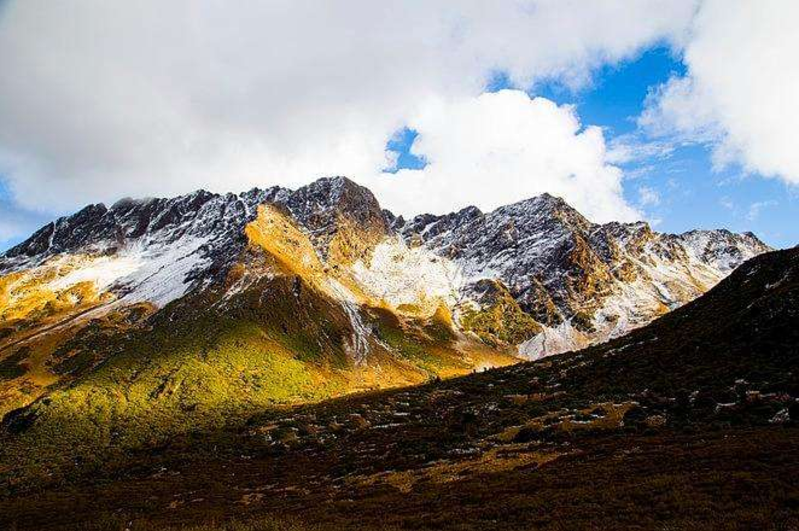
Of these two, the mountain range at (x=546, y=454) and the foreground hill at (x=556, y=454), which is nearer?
the foreground hill at (x=556, y=454)

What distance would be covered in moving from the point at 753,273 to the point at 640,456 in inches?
3049

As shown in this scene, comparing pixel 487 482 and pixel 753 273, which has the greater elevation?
pixel 753 273

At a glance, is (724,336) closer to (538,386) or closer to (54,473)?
(538,386)

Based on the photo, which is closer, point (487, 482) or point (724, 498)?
point (724, 498)

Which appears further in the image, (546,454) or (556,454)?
(546,454)

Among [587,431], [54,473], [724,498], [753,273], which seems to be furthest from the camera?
[54,473]

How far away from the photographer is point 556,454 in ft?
165

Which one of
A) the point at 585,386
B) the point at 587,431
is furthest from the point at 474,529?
the point at 585,386

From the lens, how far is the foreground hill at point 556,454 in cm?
3056

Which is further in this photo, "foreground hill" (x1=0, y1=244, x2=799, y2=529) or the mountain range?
the mountain range

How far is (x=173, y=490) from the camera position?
267 ft

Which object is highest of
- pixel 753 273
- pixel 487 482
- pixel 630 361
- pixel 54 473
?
pixel 753 273

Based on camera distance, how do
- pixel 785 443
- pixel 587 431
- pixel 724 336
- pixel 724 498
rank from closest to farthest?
1. pixel 724 498
2. pixel 785 443
3. pixel 587 431
4. pixel 724 336

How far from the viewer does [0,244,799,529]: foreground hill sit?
100ft
